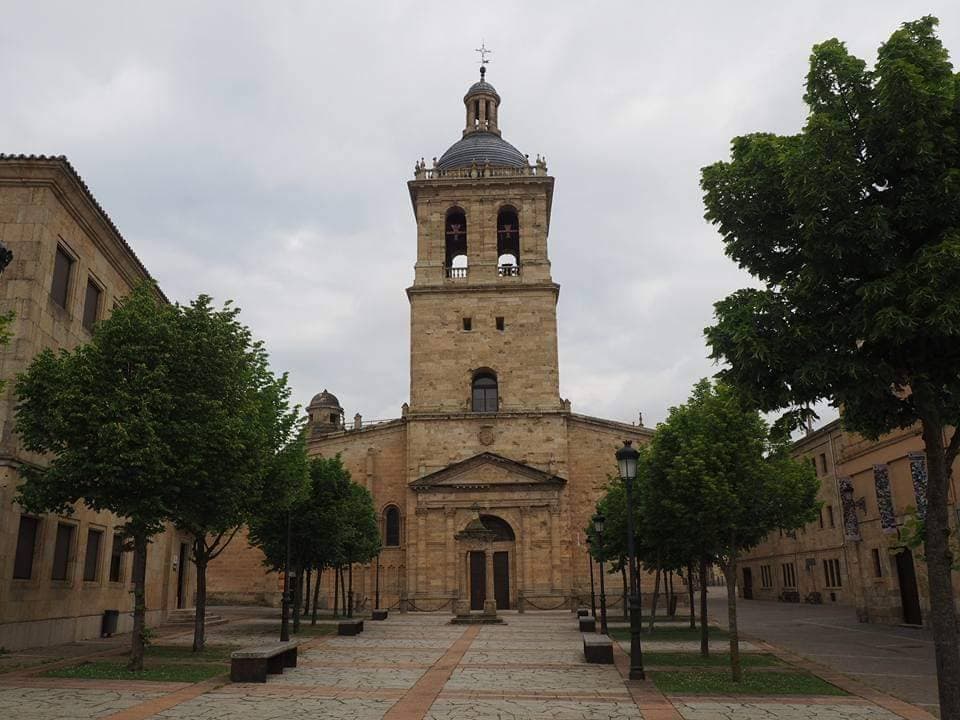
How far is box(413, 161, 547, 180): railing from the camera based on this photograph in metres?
49.7

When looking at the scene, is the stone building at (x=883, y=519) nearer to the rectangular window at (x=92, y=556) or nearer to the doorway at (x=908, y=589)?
the doorway at (x=908, y=589)

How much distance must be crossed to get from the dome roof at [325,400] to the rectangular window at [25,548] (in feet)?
182

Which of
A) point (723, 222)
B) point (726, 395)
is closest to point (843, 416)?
point (723, 222)

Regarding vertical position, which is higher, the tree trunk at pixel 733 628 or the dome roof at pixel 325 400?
the dome roof at pixel 325 400

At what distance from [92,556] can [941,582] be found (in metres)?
22.3

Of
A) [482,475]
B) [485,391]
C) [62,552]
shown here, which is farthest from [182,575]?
[485,391]

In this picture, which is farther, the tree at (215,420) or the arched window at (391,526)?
the arched window at (391,526)

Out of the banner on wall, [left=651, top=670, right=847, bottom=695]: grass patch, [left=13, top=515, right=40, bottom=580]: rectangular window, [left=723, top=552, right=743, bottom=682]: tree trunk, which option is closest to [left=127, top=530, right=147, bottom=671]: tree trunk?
[left=13, top=515, right=40, bottom=580]: rectangular window

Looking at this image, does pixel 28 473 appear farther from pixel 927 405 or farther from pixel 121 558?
pixel 927 405

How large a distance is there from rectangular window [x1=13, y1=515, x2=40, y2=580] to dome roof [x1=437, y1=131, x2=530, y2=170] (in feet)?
119

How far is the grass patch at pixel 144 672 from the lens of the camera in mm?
14445

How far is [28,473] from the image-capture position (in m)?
16.2

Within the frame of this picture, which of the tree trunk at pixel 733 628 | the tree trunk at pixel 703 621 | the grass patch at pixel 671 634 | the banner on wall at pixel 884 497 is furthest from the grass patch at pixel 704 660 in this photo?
the banner on wall at pixel 884 497

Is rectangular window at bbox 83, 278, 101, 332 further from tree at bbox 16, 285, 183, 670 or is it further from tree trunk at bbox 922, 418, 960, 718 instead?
tree trunk at bbox 922, 418, 960, 718
